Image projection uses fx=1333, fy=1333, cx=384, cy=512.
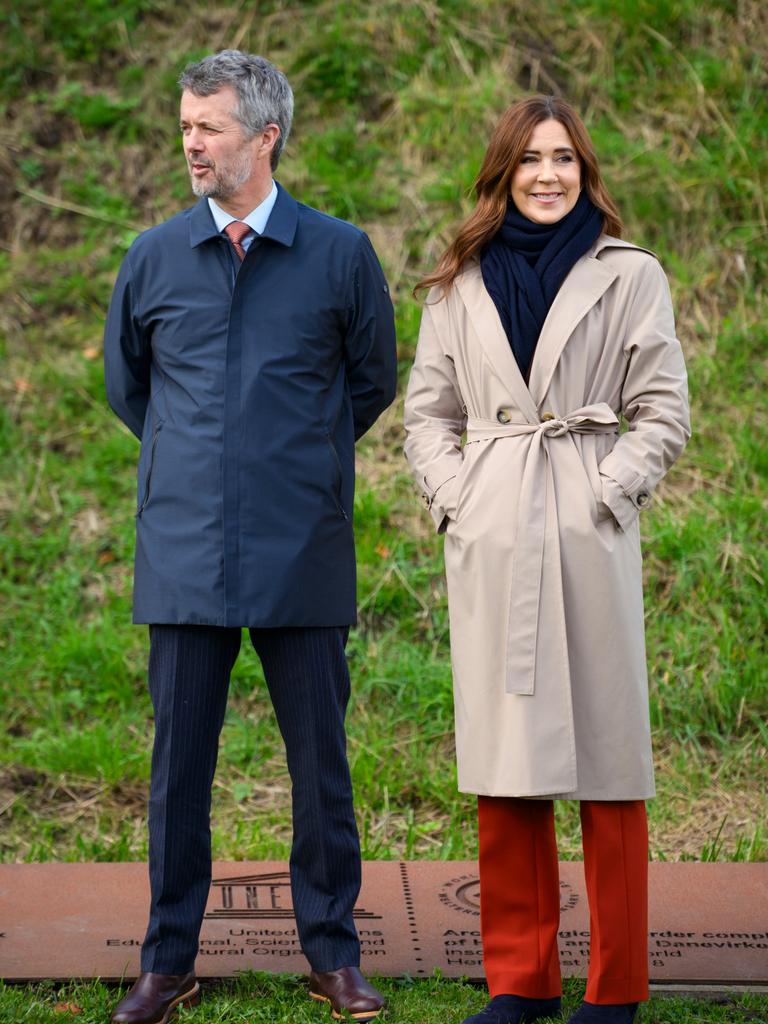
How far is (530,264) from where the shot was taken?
3.34m

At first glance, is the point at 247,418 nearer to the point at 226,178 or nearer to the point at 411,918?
the point at 226,178

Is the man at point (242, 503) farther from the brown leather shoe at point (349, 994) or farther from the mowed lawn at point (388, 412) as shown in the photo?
the mowed lawn at point (388, 412)

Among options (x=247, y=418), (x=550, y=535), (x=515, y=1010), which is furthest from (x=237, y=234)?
(x=515, y=1010)

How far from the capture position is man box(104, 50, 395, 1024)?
328cm

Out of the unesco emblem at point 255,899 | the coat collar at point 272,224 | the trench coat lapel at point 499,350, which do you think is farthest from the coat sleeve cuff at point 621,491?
the unesco emblem at point 255,899

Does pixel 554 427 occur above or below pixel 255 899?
above

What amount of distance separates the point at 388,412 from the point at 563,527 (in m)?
3.48

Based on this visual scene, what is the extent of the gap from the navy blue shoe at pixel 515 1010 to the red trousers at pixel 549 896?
0.02 meters

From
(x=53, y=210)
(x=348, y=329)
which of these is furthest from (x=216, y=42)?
(x=348, y=329)

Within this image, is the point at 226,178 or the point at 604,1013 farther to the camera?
the point at 226,178

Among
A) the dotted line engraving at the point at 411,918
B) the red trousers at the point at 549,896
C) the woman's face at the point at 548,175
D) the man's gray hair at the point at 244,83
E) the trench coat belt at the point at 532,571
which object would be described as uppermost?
the man's gray hair at the point at 244,83

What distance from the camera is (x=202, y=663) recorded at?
3.35 meters

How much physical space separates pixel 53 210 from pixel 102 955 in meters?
4.89

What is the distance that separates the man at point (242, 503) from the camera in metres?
3.28
